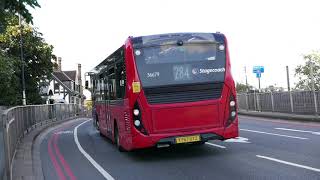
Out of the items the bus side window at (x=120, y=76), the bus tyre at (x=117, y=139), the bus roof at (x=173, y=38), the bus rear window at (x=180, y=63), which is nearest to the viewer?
the bus rear window at (x=180, y=63)

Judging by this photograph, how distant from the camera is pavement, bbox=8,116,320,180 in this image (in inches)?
420

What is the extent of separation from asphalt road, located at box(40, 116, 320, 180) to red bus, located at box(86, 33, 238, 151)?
2.13ft

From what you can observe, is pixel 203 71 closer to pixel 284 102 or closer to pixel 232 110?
pixel 232 110

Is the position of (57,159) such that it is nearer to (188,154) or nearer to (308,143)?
(188,154)

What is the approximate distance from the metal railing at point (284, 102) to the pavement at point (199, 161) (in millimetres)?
9371

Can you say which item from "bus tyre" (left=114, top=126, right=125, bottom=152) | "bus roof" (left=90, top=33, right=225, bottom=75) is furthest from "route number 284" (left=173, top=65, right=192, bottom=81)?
"bus tyre" (left=114, top=126, right=125, bottom=152)

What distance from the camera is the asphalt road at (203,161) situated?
1064 centimetres

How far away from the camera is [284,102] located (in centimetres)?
3147

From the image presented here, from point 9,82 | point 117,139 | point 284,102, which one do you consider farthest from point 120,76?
point 9,82

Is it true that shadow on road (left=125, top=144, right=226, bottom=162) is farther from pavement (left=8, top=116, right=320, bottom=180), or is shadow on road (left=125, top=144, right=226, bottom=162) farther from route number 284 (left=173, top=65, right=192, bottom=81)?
route number 284 (left=173, top=65, right=192, bottom=81)

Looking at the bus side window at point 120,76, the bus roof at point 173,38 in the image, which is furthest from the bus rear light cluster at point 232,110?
the bus side window at point 120,76

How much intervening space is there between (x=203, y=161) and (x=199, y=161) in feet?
0.34

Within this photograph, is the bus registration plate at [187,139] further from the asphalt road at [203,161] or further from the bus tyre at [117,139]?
the bus tyre at [117,139]

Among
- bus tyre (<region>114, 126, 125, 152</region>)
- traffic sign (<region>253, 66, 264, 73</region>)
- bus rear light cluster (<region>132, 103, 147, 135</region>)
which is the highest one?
traffic sign (<region>253, 66, 264, 73</region>)
